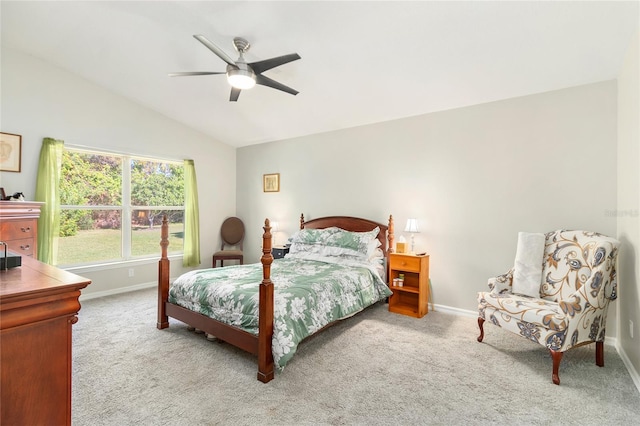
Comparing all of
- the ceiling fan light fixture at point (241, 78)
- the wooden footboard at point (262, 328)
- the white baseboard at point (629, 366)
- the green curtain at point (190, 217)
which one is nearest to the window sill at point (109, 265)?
the green curtain at point (190, 217)

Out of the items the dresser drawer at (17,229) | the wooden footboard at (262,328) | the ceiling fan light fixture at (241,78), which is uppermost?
the ceiling fan light fixture at (241,78)

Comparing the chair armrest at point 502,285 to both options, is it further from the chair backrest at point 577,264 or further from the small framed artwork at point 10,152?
the small framed artwork at point 10,152

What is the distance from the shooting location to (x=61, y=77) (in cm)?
418

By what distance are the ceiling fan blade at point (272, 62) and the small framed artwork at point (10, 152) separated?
10.9 feet

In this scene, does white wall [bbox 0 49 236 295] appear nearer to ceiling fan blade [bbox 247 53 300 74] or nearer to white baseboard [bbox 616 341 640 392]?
ceiling fan blade [bbox 247 53 300 74]

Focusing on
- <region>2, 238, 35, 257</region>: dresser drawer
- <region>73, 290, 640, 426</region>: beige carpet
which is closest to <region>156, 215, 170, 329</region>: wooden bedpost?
<region>73, 290, 640, 426</region>: beige carpet

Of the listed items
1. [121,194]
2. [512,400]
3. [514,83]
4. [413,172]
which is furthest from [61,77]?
[512,400]

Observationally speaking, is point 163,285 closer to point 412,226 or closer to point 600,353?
point 412,226

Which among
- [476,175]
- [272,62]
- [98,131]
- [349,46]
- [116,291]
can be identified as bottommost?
[116,291]

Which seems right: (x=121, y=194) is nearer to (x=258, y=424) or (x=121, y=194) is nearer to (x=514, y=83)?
(x=258, y=424)

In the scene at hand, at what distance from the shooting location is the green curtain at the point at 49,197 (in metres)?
3.95

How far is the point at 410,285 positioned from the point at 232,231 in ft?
11.7

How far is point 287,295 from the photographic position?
270cm

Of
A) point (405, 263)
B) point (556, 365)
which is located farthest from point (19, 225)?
point (556, 365)
